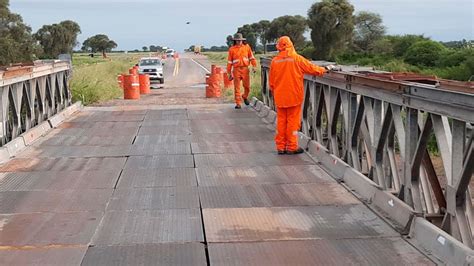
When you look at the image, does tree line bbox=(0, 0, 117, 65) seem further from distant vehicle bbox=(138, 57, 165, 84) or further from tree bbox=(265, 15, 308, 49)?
tree bbox=(265, 15, 308, 49)

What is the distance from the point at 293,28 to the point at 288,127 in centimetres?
6770

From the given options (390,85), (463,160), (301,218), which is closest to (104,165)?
(301,218)

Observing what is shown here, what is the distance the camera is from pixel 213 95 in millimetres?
22984

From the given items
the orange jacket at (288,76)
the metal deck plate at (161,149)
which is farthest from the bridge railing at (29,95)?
the orange jacket at (288,76)

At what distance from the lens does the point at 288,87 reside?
9445 mm

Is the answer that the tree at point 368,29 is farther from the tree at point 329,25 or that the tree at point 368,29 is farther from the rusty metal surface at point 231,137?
the rusty metal surface at point 231,137

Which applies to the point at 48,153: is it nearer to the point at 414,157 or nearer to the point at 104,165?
the point at 104,165

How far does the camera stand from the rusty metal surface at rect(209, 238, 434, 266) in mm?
5145

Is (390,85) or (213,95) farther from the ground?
(390,85)

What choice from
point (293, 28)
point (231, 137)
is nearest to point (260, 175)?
point (231, 137)

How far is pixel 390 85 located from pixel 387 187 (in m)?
1.17

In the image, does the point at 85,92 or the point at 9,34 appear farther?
the point at 9,34

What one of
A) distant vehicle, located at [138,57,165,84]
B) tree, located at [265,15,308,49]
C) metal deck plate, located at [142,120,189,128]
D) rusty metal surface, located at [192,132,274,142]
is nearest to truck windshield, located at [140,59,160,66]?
distant vehicle, located at [138,57,165,84]

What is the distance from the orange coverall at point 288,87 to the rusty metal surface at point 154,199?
8.16ft
